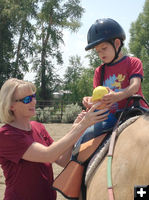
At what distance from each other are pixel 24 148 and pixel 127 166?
88 centimetres

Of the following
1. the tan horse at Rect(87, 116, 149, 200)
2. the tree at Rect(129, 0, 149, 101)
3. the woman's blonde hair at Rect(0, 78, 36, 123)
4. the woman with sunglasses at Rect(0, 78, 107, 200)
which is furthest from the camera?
the tree at Rect(129, 0, 149, 101)

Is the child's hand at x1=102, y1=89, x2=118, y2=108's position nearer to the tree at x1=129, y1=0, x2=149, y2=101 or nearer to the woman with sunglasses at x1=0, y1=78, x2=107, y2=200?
the woman with sunglasses at x1=0, y1=78, x2=107, y2=200

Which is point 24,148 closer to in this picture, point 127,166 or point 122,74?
point 127,166

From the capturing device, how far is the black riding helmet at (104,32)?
2.28 m

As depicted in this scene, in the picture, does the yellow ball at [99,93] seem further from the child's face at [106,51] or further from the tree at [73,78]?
the tree at [73,78]

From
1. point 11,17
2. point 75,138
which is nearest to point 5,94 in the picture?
point 75,138

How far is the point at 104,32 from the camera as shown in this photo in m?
2.29

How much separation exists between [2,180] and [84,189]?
490 cm

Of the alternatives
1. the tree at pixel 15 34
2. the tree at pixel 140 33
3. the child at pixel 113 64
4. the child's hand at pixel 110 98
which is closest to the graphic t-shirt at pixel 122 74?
the child at pixel 113 64

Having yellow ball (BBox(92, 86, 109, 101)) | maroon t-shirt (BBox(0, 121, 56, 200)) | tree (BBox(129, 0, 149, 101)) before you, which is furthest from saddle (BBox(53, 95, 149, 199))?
tree (BBox(129, 0, 149, 101))

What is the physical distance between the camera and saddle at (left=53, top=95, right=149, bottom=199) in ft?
6.46

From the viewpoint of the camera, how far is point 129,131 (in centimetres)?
187

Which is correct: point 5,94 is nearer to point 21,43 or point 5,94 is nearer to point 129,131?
point 129,131

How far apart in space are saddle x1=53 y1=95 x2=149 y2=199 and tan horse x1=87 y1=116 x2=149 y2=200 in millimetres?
118
